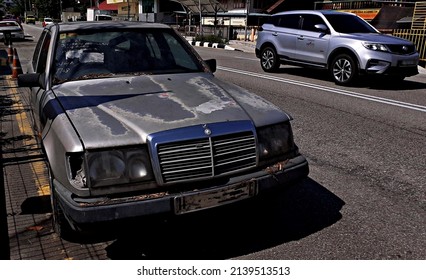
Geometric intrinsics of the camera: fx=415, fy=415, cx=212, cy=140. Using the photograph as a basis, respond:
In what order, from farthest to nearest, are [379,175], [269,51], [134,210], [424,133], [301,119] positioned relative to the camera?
[269,51] < [301,119] < [424,133] < [379,175] < [134,210]

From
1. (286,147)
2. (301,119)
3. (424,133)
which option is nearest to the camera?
(286,147)

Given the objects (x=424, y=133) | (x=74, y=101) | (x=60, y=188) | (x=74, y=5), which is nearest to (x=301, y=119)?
(x=424, y=133)

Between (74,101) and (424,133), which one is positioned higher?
(74,101)

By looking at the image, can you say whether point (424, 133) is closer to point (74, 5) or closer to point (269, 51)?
point (269, 51)

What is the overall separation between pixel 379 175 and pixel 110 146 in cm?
311

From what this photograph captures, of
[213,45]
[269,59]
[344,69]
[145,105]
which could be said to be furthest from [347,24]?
[213,45]

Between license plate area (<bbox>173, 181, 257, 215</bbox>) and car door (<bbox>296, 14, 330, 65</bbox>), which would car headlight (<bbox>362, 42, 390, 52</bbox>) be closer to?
car door (<bbox>296, 14, 330, 65</bbox>)

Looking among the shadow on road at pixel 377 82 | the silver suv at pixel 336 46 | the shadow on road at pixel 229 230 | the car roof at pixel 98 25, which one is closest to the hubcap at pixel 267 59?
the silver suv at pixel 336 46

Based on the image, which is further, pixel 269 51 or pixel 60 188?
pixel 269 51

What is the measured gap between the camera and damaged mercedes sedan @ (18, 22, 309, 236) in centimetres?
253

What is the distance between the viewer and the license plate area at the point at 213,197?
2.58 meters

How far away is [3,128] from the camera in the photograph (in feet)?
20.5

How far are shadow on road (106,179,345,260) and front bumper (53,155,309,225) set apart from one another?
0.08 meters

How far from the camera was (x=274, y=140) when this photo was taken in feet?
9.92
